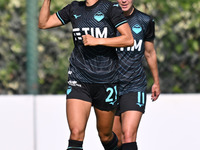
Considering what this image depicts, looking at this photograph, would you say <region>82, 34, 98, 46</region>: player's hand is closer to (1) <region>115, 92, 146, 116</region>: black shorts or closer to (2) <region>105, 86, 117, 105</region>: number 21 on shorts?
(2) <region>105, 86, 117, 105</region>: number 21 on shorts

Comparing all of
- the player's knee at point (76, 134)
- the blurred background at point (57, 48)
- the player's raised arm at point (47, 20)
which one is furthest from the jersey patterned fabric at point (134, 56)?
the blurred background at point (57, 48)

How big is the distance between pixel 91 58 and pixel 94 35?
8.3 inches

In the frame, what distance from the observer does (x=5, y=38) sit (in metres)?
7.61

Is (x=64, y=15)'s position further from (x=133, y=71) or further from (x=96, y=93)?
(x=133, y=71)

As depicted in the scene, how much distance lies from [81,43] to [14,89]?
3188 mm

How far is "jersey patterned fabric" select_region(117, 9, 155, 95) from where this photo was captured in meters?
5.07

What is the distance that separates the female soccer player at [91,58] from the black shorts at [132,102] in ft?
0.86

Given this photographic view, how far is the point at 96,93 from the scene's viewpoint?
15.4ft

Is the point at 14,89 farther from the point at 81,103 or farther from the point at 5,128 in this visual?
the point at 81,103

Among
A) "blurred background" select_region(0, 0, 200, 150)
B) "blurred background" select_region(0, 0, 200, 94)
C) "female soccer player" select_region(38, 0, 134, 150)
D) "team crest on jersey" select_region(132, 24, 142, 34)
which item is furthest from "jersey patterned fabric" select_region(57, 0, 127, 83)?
"blurred background" select_region(0, 0, 200, 94)

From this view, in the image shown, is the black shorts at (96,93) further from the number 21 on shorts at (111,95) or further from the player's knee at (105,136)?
the player's knee at (105,136)

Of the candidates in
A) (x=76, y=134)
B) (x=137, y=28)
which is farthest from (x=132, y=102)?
(x=76, y=134)

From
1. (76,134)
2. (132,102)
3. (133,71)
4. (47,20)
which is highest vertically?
(47,20)

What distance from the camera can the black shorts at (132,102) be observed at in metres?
5.07
